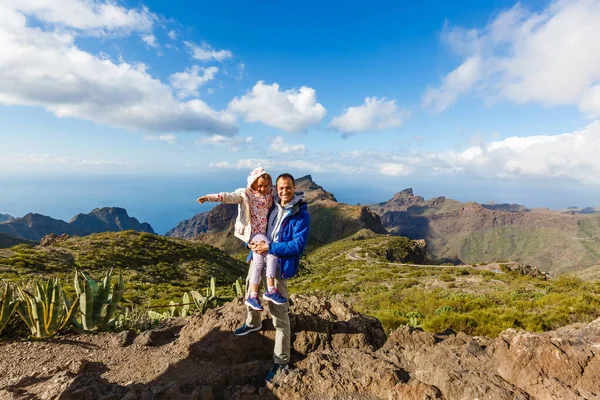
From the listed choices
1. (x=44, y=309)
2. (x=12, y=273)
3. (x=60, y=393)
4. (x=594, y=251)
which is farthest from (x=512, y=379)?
(x=594, y=251)

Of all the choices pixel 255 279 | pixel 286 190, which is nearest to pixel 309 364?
pixel 255 279

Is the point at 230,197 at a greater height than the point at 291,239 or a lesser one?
greater

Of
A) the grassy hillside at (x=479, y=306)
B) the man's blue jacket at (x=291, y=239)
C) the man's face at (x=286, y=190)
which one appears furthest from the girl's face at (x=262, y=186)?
the grassy hillside at (x=479, y=306)

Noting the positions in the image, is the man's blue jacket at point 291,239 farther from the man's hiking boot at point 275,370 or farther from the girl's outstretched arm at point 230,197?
the man's hiking boot at point 275,370

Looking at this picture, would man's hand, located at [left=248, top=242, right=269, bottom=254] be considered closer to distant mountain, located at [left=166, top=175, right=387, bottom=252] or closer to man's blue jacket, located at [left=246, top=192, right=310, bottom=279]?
man's blue jacket, located at [left=246, top=192, right=310, bottom=279]

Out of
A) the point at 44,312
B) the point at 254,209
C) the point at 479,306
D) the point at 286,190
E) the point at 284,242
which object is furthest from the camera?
the point at 479,306

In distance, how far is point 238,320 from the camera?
5348 mm

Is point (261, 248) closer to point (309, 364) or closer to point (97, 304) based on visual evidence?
point (309, 364)

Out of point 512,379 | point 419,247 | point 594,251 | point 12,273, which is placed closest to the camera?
point 512,379

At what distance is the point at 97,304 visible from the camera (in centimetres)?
581

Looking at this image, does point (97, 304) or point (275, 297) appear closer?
point (275, 297)

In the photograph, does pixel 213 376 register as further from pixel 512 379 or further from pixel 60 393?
pixel 512 379

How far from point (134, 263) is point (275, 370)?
1339 inches

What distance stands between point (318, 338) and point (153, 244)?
3962 cm
